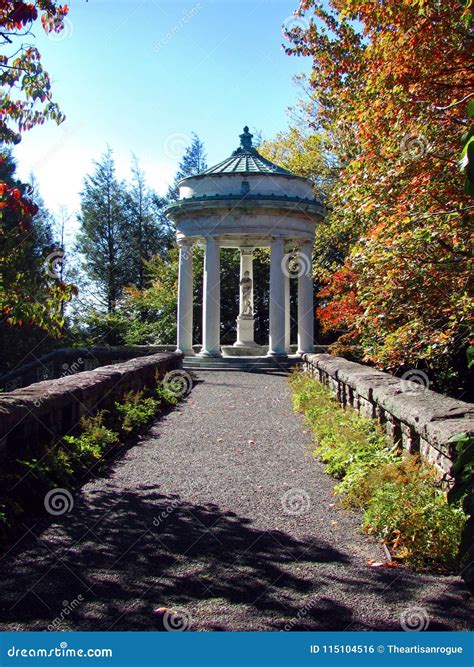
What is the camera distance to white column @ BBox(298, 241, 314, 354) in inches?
901

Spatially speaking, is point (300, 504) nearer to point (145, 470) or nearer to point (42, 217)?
point (145, 470)

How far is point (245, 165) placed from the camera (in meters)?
23.1

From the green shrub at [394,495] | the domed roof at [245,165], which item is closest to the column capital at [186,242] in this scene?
the domed roof at [245,165]

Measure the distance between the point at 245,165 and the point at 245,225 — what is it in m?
2.72

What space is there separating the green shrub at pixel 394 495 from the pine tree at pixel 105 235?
36665mm

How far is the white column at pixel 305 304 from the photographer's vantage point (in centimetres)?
2289

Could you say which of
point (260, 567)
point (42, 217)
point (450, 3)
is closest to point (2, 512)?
point (260, 567)

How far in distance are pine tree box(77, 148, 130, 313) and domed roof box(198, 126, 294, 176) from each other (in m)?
20.2

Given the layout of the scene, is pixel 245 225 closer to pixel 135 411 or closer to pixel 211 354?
pixel 211 354

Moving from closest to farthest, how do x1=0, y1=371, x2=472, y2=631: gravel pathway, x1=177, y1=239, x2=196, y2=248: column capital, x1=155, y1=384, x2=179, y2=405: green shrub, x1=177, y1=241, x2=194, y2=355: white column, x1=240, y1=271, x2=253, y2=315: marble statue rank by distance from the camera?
1. x1=0, y1=371, x2=472, y2=631: gravel pathway
2. x1=155, y1=384, x2=179, y2=405: green shrub
3. x1=177, y1=241, x2=194, y2=355: white column
4. x1=177, y1=239, x2=196, y2=248: column capital
5. x1=240, y1=271, x2=253, y2=315: marble statue

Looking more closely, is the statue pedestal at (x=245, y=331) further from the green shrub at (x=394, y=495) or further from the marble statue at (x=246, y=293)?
the green shrub at (x=394, y=495)

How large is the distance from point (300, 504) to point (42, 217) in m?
41.6

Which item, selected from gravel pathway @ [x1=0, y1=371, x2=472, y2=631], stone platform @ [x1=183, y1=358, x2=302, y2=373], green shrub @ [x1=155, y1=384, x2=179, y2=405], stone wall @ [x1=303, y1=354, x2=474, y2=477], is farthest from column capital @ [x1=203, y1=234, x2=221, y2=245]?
gravel pathway @ [x1=0, y1=371, x2=472, y2=631]

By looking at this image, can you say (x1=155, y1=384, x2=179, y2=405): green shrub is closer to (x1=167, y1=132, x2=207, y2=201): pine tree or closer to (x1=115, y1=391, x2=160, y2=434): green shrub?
(x1=115, y1=391, x2=160, y2=434): green shrub
